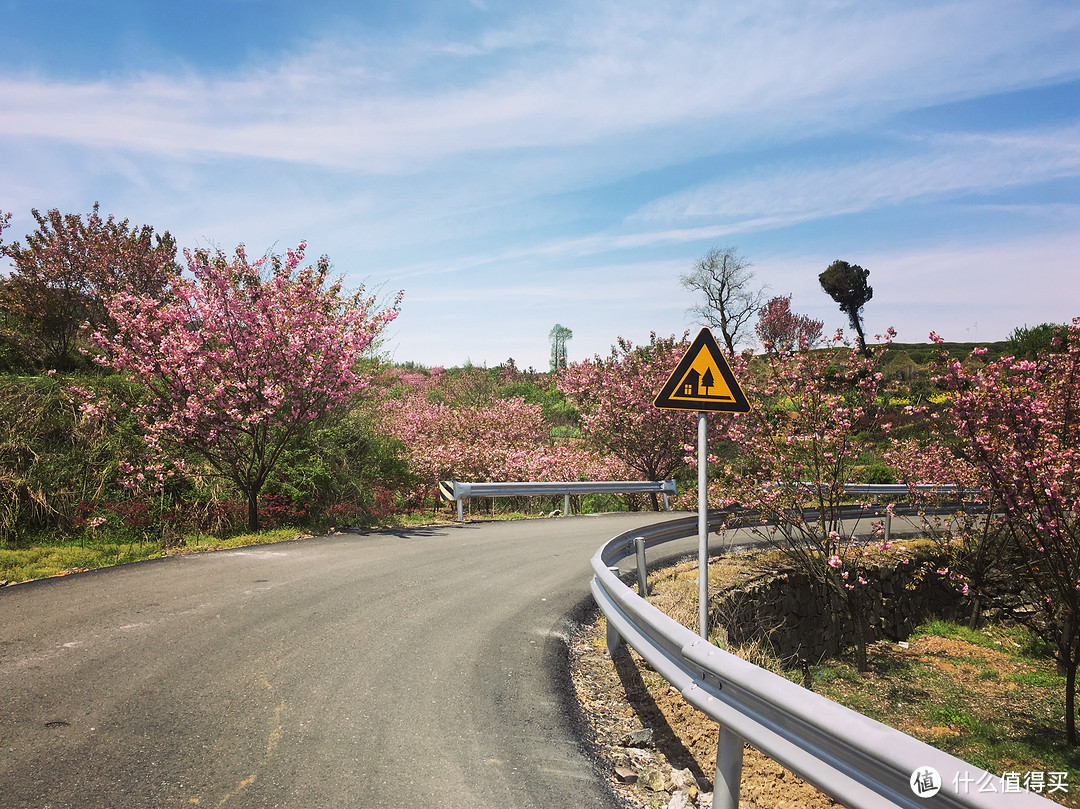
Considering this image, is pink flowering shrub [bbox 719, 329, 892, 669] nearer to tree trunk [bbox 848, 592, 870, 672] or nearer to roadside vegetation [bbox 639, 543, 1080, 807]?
tree trunk [bbox 848, 592, 870, 672]

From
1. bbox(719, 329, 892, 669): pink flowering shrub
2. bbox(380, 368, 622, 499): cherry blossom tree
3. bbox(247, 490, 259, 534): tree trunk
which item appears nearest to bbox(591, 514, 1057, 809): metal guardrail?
bbox(719, 329, 892, 669): pink flowering shrub

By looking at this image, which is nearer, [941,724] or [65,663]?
[65,663]

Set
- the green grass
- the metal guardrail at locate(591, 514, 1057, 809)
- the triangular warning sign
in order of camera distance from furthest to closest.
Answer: the green grass < the triangular warning sign < the metal guardrail at locate(591, 514, 1057, 809)

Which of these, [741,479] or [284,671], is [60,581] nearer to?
[284,671]

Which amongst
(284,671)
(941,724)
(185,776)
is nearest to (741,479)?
(941,724)

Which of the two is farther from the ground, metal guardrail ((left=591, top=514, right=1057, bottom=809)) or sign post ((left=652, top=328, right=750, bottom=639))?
sign post ((left=652, top=328, right=750, bottom=639))

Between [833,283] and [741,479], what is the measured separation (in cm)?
5290

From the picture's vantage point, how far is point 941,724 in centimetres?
854

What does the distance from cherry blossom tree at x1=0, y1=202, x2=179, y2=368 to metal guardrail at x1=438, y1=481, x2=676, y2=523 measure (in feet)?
31.9

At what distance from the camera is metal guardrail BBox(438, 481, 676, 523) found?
15.2 metres

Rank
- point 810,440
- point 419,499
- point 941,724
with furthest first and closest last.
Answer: point 419,499
point 810,440
point 941,724

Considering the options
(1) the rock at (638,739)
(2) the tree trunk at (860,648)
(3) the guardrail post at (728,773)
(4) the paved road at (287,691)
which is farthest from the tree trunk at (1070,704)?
(3) the guardrail post at (728,773)

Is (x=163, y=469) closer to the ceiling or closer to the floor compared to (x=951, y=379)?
closer to the floor

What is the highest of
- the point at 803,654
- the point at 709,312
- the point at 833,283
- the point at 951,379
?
the point at 833,283
